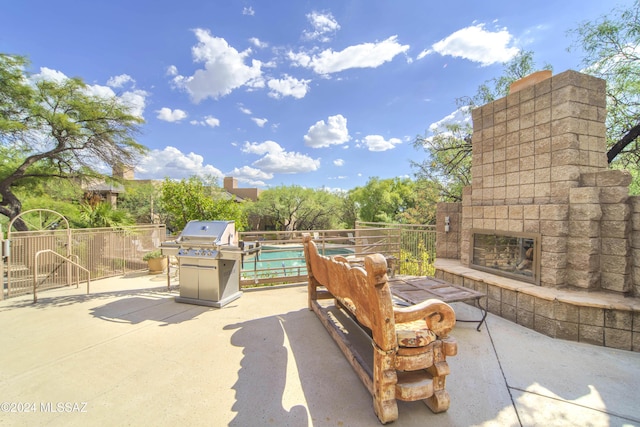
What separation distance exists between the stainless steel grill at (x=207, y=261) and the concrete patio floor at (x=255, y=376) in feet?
1.53

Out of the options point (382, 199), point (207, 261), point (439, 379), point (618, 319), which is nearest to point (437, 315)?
point (439, 379)

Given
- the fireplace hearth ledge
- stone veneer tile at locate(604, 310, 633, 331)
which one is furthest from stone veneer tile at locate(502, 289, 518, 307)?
stone veneer tile at locate(604, 310, 633, 331)

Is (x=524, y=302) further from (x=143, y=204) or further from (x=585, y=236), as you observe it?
(x=143, y=204)

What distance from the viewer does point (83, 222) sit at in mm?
6891

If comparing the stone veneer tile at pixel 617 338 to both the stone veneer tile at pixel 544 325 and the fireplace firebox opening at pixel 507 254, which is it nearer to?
the stone veneer tile at pixel 544 325

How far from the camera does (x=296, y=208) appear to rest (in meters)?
21.5

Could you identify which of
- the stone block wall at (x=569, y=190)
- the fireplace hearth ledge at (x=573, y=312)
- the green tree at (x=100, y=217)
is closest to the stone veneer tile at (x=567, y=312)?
the fireplace hearth ledge at (x=573, y=312)

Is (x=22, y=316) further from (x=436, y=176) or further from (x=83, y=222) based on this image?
(x=436, y=176)

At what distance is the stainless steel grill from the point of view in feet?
12.3

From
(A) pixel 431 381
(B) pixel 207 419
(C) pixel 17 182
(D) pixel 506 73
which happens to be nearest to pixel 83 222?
(C) pixel 17 182

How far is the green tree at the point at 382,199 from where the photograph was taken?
72.8 ft

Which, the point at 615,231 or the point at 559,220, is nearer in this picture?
the point at 615,231

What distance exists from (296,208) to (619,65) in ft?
60.1

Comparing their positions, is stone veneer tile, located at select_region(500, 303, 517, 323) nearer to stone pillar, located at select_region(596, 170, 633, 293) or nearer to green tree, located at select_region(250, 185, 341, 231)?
stone pillar, located at select_region(596, 170, 633, 293)
